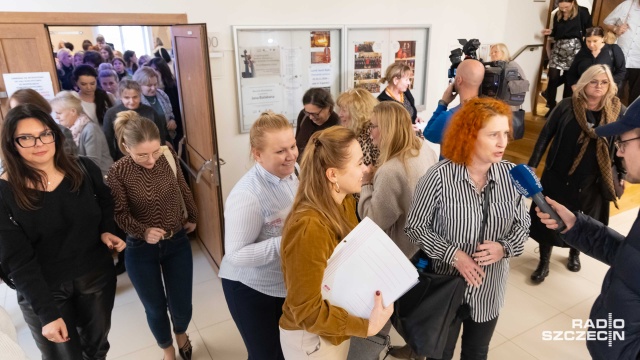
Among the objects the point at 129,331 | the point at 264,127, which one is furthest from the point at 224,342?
the point at 264,127

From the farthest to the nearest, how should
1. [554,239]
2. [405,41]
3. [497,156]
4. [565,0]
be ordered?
1. [565,0]
2. [405,41]
3. [554,239]
4. [497,156]

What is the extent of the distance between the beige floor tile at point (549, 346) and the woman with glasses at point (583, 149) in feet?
2.47

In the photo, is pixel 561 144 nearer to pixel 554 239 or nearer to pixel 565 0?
pixel 554 239

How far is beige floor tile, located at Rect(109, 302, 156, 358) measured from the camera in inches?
106

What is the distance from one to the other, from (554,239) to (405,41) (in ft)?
8.95

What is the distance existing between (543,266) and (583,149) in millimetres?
1061

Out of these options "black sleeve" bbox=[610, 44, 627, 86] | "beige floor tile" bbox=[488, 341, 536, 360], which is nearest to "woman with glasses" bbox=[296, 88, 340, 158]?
"beige floor tile" bbox=[488, 341, 536, 360]

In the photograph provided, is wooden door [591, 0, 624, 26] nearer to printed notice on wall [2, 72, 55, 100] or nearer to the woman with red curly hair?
the woman with red curly hair

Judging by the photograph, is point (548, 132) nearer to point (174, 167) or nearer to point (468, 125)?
point (468, 125)

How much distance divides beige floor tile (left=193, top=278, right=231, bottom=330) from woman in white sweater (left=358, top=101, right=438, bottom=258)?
1.54 m

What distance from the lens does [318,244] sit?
125cm

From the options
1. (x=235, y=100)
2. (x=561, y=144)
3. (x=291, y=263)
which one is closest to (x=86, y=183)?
(x=291, y=263)

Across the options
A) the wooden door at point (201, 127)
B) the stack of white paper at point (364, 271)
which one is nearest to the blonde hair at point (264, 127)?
the stack of white paper at point (364, 271)

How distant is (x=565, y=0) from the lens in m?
5.27
